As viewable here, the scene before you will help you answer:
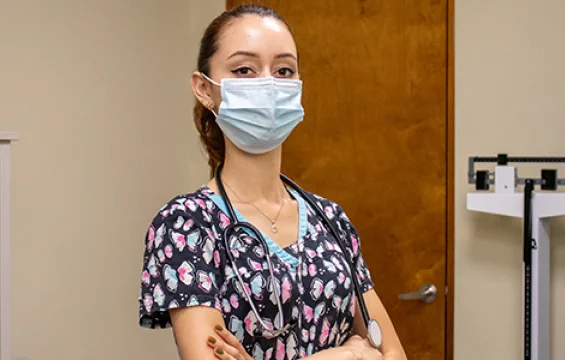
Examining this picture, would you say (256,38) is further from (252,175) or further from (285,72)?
(252,175)

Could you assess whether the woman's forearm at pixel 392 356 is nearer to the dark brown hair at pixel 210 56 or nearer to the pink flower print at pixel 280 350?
the pink flower print at pixel 280 350

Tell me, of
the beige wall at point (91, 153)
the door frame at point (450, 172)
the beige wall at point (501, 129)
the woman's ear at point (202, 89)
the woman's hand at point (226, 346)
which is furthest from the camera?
the door frame at point (450, 172)

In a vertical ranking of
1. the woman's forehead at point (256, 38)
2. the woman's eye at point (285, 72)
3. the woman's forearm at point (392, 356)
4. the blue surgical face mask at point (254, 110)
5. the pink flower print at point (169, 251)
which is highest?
the woman's forehead at point (256, 38)

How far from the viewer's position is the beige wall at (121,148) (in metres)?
1.92

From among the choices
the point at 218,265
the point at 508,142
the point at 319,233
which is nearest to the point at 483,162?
the point at 508,142

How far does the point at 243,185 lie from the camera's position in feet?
4.24

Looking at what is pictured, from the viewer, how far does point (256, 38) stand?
1.26 m

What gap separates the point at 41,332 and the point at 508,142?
59.1 inches

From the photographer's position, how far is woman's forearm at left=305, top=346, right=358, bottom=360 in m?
1.16

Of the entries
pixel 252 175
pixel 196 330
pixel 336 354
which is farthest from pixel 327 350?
pixel 252 175

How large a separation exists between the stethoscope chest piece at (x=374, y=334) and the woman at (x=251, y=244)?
1 cm

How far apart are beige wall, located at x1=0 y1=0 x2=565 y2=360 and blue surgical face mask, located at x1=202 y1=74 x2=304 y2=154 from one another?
Result: 83cm

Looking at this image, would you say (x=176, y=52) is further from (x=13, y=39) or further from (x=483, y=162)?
(x=483, y=162)

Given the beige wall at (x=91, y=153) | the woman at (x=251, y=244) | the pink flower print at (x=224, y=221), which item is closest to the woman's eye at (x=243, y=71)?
the woman at (x=251, y=244)
